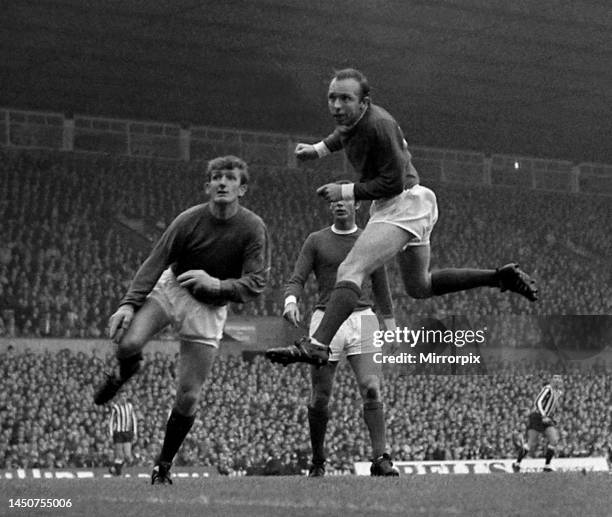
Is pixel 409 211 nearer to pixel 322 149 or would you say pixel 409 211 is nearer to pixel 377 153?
pixel 377 153

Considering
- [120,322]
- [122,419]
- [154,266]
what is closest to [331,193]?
[154,266]

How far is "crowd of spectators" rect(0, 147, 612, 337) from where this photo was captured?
3097 cm

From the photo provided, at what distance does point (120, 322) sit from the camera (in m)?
9.08

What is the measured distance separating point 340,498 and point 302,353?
3.53ft

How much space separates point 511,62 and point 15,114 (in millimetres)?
14839

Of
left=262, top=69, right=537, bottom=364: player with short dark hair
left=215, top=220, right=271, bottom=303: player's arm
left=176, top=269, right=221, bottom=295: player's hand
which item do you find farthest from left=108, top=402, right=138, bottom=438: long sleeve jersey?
left=262, top=69, right=537, bottom=364: player with short dark hair

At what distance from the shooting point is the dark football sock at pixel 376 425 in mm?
11109

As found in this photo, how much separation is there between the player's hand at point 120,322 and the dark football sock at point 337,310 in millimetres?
1484

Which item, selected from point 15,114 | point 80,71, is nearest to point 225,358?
point 80,71

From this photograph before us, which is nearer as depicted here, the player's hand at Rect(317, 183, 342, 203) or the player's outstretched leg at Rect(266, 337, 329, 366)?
the player's outstretched leg at Rect(266, 337, 329, 366)

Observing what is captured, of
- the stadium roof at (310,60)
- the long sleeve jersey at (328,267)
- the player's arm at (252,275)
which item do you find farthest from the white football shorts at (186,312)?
the stadium roof at (310,60)

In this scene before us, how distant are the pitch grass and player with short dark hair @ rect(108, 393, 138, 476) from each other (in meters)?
13.9

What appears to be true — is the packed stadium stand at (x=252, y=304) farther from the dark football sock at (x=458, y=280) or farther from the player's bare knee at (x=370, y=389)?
A: the dark football sock at (x=458, y=280)

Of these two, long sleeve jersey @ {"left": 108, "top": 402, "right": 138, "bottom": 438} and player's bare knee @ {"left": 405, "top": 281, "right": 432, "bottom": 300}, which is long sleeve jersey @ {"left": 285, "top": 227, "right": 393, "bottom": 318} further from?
long sleeve jersey @ {"left": 108, "top": 402, "right": 138, "bottom": 438}
